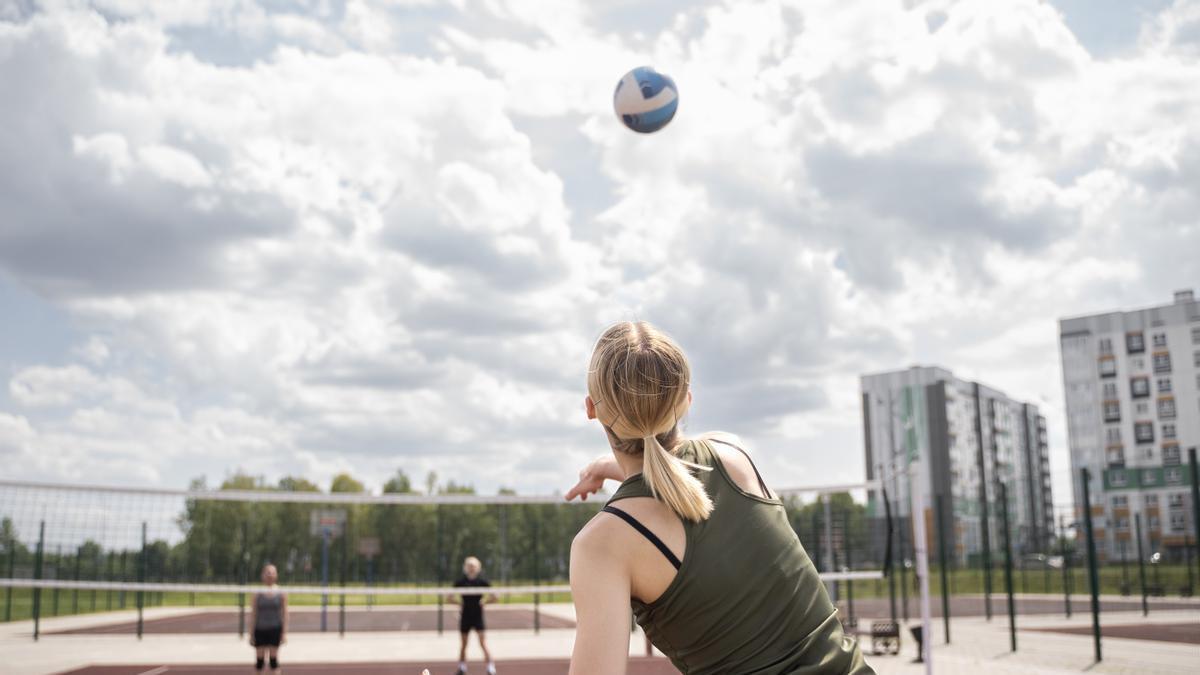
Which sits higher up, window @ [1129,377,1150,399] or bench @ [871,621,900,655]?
window @ [1129,377,1150,399]

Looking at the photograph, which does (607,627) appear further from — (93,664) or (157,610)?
(157,610)

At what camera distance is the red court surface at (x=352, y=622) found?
25125mm

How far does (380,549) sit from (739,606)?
22.8m

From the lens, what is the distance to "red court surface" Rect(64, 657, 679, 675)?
14.6 m

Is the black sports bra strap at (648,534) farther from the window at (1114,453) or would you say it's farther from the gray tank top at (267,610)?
the window at (1114,453)

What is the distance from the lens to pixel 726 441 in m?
1.89

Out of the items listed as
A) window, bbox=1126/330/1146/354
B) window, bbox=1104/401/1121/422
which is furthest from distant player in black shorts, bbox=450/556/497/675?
window, bbox=1104/401/1121/422

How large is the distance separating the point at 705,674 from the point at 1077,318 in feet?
284

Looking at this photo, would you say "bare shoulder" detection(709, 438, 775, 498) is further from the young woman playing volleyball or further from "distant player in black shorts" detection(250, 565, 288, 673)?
"distant player in black shorts" detection(250, 565, 288, 673)

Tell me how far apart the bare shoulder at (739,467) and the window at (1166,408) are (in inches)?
3328

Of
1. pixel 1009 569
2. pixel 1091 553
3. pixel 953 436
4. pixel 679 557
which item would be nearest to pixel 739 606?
pixel 679 557

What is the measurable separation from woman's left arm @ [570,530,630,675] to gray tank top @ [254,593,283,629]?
10788 millimetres

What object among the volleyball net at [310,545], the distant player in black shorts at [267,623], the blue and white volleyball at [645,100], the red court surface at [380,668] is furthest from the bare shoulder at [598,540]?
the red court surface at [380,668]

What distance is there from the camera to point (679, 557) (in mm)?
1566
